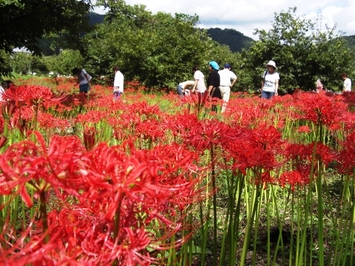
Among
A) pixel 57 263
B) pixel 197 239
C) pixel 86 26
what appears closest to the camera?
pixel 57 263

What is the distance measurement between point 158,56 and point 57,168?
60.5ft

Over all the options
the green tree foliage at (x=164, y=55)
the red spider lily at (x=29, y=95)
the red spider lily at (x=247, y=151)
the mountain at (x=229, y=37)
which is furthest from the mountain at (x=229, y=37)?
the red spider lily at (x=247, y=151)

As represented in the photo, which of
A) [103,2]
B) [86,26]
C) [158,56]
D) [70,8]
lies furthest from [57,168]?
[103,2]

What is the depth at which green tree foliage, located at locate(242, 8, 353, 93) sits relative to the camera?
731 inches

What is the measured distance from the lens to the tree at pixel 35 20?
8.14 metres

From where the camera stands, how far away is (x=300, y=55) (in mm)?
19094

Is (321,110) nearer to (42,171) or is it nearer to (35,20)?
(42,171)

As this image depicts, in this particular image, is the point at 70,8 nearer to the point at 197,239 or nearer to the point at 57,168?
the point at 197,239

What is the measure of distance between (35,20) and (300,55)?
13734 millimetres

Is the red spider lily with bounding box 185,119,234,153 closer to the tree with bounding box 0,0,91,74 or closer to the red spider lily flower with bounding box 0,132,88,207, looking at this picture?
the red spider lily flower with bounding box 0,132,88,207

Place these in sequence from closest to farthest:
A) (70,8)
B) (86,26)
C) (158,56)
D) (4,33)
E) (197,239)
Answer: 1. (197,239)
2. (4,33)
3. (70,8)
4. (86,26)
5. (158,56)

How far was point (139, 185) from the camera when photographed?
0.67 m

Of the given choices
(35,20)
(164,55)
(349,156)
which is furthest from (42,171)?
(164,55)

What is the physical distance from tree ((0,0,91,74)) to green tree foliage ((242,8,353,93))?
1102 centimetres
